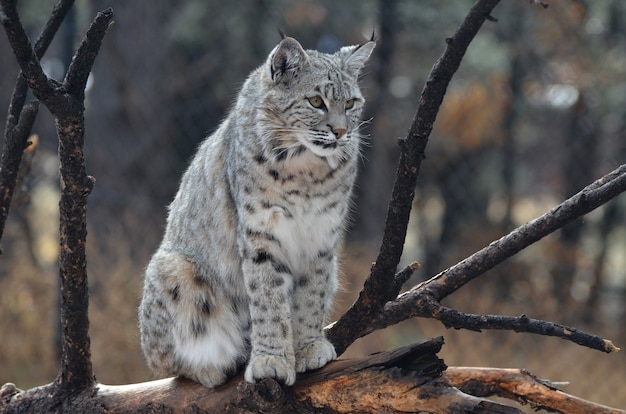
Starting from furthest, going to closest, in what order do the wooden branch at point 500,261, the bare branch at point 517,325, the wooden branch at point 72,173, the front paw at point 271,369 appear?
the front paw at point 271,369
the wooden branch at point 500,261
the bare branch at point 517,325
the wooden branch at point 72,173

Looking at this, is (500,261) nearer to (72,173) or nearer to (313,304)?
(313,304)

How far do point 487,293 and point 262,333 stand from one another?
3506 mm

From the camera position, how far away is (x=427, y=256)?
6.55 metres

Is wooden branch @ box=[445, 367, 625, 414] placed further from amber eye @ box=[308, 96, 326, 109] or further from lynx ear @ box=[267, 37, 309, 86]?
lynx ear @ box=[267, 37, 309, 86]

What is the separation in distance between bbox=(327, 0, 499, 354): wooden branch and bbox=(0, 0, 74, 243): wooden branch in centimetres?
140

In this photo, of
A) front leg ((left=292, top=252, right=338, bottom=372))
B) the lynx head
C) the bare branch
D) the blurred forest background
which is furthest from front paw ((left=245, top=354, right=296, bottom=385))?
the blurred forest background

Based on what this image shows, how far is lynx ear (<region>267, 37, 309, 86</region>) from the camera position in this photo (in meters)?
3.13

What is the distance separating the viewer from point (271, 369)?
9.48ft

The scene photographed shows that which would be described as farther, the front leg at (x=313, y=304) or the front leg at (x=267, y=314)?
the front leg at (x=313, y=304)

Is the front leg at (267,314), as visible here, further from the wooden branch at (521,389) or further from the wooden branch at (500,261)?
the wooden branch at (521,389)

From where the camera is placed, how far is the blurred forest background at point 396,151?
6.01 metres

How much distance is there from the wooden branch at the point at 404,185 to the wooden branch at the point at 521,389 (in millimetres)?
374

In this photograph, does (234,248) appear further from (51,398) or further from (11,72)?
(11,72)

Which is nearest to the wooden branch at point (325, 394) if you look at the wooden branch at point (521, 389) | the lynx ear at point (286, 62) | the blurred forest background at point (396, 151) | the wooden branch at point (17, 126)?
the wooden branch at point (521, 389)
